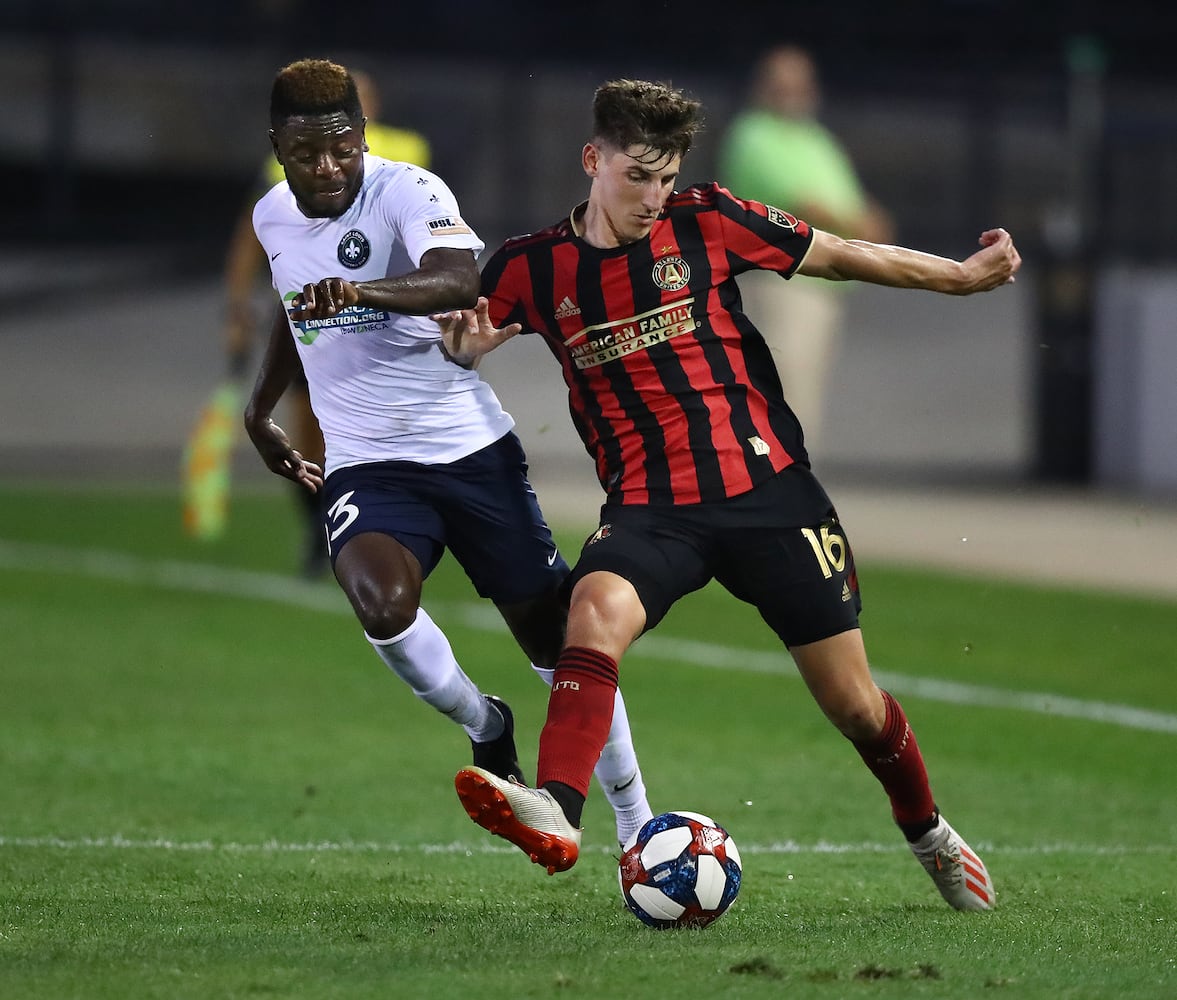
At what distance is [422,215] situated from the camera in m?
5.57

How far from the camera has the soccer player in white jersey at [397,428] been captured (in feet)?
18.2

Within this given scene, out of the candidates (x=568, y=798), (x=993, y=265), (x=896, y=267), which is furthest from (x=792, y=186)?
(x=568, y=798)

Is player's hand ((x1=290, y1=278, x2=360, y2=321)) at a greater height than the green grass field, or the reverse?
player's hand ((x1=290, y1=278, x2=360, y2=321))

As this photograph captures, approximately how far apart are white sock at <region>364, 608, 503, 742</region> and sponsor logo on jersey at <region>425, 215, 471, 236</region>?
98 cm

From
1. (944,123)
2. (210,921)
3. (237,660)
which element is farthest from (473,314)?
(944,123)

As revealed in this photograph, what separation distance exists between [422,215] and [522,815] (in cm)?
176

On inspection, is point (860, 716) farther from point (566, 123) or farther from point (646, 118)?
point (566, 123)

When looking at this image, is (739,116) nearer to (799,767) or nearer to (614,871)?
(799,767)

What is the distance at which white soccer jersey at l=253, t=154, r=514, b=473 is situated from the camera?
18.8ft

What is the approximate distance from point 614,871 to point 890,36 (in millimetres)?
15612

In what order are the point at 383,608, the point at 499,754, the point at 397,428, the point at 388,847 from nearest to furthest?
the point at 383,608, the point at 397,428, the point at 499,754, the point at 388,847

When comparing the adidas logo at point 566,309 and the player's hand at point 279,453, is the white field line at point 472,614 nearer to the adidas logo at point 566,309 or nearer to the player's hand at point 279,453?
the player's hand at point 279,453

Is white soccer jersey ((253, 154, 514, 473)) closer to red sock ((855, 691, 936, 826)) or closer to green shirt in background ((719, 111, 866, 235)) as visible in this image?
red sock ((855, 691, 936, 826))

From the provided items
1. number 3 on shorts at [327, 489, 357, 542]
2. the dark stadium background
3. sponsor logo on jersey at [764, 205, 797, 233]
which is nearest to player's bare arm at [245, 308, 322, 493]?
number 3 on shorts at [327, 489, 357, 542]
